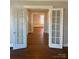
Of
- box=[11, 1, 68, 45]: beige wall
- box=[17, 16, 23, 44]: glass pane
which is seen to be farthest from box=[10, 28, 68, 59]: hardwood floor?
box=[11, 1, 68, 45]: beige wall

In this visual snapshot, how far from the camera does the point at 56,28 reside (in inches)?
294

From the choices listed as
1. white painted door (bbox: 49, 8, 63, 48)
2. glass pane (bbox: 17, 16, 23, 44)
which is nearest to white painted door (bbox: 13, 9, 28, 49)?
glass pane (bbox: 17, 16, 23, 44)

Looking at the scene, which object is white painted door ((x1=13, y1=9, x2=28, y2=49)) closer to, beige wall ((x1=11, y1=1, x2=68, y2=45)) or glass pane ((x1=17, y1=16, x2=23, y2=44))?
glass pane ((x1=17, y1=16, x2=23, y2=44))

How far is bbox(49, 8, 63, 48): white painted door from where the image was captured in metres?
7.32

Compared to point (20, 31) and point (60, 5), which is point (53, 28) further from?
point (20, 31)

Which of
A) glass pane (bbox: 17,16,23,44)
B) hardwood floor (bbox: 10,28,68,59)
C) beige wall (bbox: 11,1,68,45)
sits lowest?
hardwood floor (bbox: 10,28,68,59)

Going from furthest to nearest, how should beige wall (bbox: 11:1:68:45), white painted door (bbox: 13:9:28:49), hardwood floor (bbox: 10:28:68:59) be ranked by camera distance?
beige wall (bbox: 11:1:68:45) < white painted door (bbox: 13:9:28:49) < hardwood floor (bbox: 10:28:68:59)

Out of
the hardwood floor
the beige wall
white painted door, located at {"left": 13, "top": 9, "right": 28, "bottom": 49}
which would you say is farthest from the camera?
the beige wall

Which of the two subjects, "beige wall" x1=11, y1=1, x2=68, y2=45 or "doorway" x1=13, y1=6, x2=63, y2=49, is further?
"beige wall" x1=11, y1=1, x2=68, y2=45

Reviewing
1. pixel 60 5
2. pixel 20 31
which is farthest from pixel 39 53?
pixel 60 5

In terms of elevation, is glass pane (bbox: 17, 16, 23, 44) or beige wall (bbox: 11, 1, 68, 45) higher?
beige wall (bbox: 11, 1, 68, 45)

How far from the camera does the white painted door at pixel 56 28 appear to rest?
288 inches
